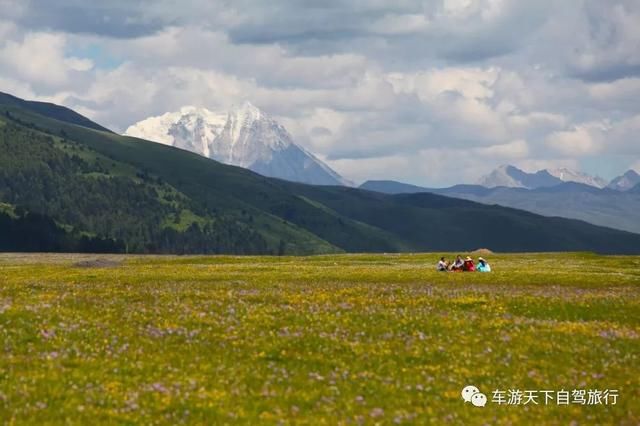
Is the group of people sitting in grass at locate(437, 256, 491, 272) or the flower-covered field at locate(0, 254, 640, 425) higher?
the group of people sitting in grass at locate(437, 256, 491, 272)

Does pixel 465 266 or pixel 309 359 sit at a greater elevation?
pixel 465 266

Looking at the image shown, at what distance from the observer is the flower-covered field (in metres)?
19.0

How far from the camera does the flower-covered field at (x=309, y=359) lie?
747 inches

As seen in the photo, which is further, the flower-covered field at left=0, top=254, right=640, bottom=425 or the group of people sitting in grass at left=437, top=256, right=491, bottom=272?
the group of people sitting in grass at left=437, top=256, right=491, bottom=272

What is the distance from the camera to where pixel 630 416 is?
A: 1920 cm

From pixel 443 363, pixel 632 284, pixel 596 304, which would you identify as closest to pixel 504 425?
pixel 443 363

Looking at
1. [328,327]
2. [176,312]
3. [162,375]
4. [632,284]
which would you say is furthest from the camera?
[632,284]

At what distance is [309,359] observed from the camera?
2405cm

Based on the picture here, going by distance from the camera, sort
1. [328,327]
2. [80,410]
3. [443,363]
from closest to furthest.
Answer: [80,410] → [443,363] → [328,327]

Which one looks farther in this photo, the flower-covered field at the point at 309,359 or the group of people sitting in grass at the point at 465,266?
the group of people sitting in grass at the point at 465,266

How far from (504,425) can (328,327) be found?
37.5 feet

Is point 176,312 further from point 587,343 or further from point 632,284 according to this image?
point 632,284

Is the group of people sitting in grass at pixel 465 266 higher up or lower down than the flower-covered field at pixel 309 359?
higher up

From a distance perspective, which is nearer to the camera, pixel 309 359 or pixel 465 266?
pixel 309 359
